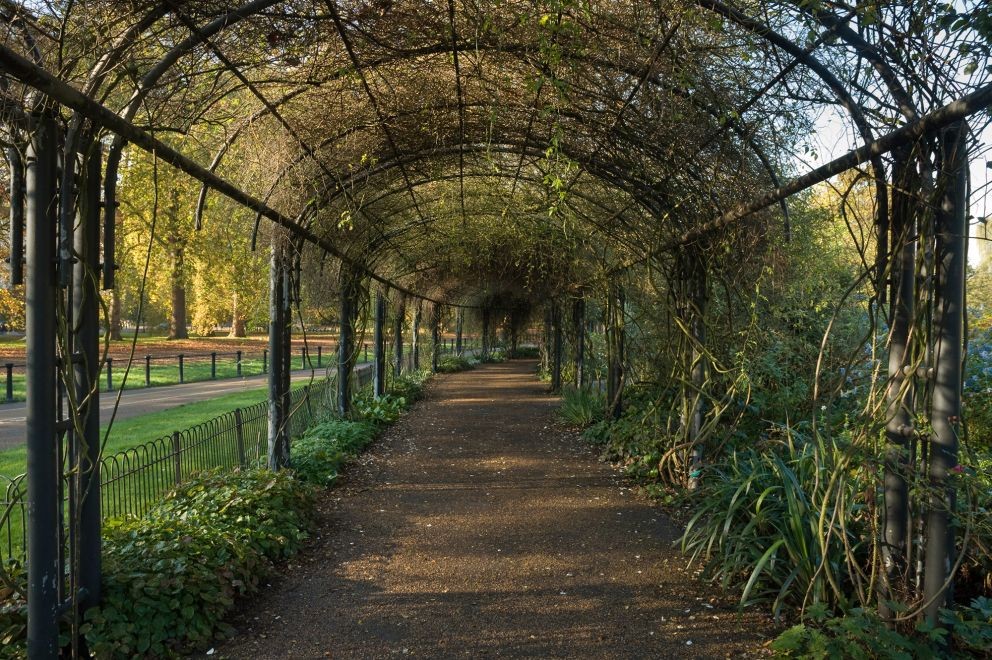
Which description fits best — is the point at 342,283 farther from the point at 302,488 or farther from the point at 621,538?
the point at 621,538

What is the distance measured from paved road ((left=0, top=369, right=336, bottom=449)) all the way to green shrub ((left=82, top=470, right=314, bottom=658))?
18.4ft

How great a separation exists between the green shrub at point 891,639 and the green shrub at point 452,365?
19.1 meters

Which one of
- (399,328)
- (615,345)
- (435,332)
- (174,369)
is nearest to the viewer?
(615,345)

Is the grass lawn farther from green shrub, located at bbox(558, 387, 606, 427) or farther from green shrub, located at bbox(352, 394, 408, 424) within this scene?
green shrub, located at bbox(558, 387, 606, 427)

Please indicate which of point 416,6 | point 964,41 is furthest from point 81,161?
point 964,41

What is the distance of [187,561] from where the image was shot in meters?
3.57

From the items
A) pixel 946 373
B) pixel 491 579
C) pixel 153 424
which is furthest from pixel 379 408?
pixel 946 373

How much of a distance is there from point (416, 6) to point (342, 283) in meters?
5.37

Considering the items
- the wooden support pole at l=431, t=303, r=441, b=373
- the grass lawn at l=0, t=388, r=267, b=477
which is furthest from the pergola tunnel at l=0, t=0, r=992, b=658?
the wooden support pole at l=431, t=303, r=441, b=373

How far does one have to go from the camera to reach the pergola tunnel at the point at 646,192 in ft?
9.10

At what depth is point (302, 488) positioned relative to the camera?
18.5 feet

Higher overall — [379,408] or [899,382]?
[899,382]

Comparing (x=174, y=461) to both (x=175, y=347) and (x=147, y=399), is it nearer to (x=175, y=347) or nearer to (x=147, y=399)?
(x=147, y=399)

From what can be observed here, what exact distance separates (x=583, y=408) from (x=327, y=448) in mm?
4488
